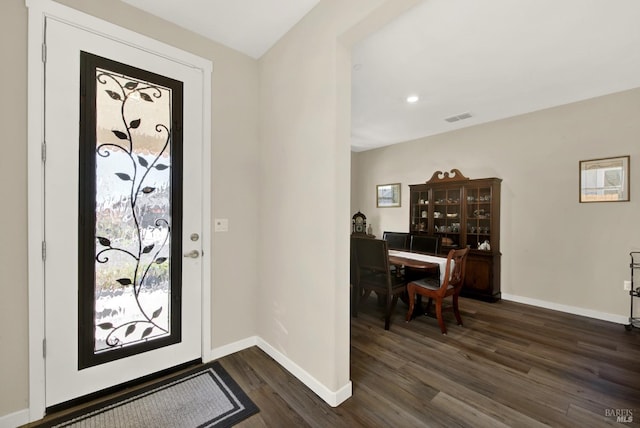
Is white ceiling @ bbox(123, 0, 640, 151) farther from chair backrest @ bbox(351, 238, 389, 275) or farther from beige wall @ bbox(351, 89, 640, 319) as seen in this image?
chair backrest @ bbox(351, 238, 389, 275)

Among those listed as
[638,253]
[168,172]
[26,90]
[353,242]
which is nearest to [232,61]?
[168,172]

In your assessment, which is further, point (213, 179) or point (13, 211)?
point (213, 179)

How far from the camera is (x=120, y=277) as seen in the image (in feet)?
6.09

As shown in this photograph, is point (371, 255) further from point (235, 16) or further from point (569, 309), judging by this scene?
point (569, 309)

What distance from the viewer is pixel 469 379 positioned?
2.01 m

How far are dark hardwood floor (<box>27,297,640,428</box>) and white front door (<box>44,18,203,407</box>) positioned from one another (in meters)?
0.73

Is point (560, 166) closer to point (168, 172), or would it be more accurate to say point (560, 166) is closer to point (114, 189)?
point (168, 172)

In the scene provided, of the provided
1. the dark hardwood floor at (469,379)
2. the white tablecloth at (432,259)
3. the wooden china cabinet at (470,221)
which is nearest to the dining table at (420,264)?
the white tablecloth at (432,259)

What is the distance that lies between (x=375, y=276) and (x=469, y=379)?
138 cm

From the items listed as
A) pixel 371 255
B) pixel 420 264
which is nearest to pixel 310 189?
pixel 371 255

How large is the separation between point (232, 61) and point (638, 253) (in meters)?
4.82

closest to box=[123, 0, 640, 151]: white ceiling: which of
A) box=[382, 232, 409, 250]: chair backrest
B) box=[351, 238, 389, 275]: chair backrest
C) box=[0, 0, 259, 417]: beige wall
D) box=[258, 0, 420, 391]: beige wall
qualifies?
box=[0, 0, 259, 417]: beige wall

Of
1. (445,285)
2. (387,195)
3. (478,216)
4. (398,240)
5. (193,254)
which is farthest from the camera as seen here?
(387,195)

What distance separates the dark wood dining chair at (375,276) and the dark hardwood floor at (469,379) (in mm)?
298
